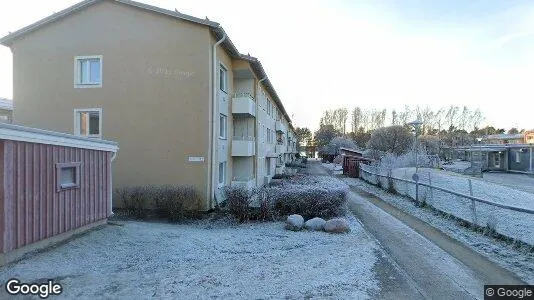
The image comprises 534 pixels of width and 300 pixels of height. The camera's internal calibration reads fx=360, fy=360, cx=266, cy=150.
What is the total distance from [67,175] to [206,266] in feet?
13.2

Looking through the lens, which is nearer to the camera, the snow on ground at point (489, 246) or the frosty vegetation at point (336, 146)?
the snow on ground at point (489, 246)

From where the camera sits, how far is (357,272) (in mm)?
6176

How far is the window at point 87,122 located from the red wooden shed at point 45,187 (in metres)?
5.80

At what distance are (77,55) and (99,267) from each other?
11425 millimetres

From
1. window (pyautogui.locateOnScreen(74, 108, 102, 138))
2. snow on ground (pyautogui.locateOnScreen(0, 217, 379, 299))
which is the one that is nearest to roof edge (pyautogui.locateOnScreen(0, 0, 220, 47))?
window (pyautogui.locateOnScreen(74, 108, 102, 138))

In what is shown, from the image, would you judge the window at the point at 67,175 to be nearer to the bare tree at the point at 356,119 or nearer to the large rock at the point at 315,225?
the large rock at the point at 315,225

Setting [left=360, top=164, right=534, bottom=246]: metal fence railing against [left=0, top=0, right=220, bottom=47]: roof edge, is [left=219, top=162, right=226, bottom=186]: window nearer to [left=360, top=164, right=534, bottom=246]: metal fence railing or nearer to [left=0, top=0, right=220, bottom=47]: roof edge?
[left=0, top=0, right=220, bottom=47]: roof edge

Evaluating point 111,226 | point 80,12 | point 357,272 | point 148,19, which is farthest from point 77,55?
point 357,272

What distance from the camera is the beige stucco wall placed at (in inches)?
550

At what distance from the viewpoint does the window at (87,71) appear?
14656mm

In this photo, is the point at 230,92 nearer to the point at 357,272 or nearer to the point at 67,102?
the point at 67,102

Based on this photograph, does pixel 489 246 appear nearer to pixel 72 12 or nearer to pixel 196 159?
pixel 196 159

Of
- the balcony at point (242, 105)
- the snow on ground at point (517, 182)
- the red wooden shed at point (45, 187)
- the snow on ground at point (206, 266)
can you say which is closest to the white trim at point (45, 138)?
the red wooden shed at point (45, 187)

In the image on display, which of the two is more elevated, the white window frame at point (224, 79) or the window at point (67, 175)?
the white window frame at point (224, 79)
